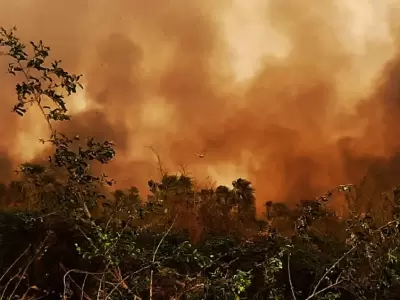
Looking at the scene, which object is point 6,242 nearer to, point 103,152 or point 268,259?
point 103,152

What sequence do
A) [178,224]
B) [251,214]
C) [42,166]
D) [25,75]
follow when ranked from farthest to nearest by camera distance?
1. [251,214]
2. [178,224]
3. [42,166]
4. [25,75]

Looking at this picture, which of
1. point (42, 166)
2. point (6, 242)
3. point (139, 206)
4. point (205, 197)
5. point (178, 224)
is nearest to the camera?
point (139, 206)

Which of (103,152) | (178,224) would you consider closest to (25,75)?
(103,152)

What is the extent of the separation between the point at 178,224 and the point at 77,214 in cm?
674

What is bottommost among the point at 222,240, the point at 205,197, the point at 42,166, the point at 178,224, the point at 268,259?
the point at 268,259

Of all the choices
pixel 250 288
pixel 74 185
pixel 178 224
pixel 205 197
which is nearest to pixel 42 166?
pixel 74 185

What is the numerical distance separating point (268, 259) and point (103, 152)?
195 cm

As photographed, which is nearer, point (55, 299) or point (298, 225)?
point (298, 225)

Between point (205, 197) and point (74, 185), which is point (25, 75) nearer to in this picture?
point (74, 185)

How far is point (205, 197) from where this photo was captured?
552 inches

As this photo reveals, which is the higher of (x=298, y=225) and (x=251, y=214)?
(x=251, y=214)

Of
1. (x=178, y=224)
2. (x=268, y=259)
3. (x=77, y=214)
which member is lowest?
(x=268, y=259)

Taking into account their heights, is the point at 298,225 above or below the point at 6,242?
below

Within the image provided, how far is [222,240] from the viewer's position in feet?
29.3
